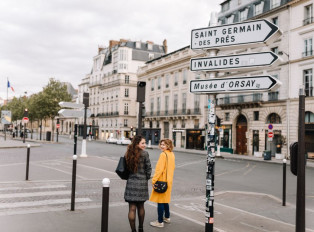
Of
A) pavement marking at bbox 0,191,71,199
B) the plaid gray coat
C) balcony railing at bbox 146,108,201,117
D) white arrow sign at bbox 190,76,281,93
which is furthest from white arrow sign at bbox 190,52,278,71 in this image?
balcony railing at bbox 146,108,201,117

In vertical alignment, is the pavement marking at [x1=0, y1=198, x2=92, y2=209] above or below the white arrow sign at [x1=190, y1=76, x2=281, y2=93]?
below

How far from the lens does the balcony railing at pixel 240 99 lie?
32.5 meters

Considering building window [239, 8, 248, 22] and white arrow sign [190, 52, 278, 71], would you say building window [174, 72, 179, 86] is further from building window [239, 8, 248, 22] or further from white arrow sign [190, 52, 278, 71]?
white arrow sign [190, 52, 278, 71]

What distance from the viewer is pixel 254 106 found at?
108 feet

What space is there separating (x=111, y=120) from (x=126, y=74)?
1051 cm

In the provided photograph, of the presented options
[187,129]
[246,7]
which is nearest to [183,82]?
[187,129]

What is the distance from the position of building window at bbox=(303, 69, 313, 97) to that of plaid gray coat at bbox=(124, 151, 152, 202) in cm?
2538

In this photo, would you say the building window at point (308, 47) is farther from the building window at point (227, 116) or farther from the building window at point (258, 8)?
the building window at point (227, 116)

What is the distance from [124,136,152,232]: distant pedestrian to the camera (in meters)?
5.29

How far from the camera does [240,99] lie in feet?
114

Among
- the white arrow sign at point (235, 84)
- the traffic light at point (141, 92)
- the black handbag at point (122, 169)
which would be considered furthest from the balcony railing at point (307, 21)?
the black handbag at point (122, 169)

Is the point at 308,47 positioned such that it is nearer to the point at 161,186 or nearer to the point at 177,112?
the point at 177,112

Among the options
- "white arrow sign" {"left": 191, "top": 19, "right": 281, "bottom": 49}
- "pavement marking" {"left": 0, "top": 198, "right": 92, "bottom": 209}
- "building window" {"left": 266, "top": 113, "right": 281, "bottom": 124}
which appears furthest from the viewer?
"building window" {"left": 266, "top": 113, "right": 281, "bottom": 124}

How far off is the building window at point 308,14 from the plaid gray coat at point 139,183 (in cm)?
2734
